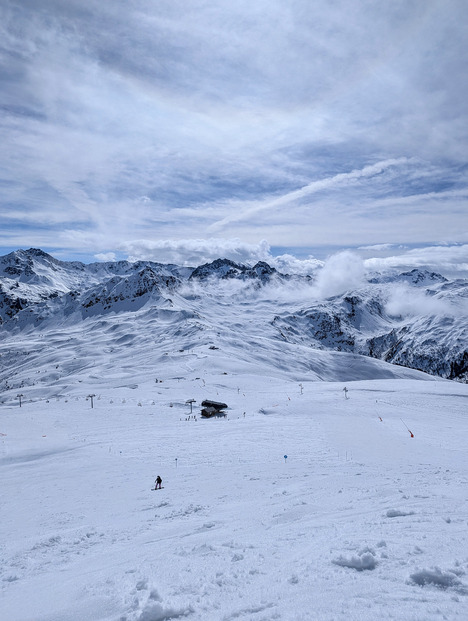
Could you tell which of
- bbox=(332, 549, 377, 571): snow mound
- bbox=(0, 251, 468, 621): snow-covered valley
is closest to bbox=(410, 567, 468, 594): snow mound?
bbox=(0, 251, 468, 621): snow-covered valley

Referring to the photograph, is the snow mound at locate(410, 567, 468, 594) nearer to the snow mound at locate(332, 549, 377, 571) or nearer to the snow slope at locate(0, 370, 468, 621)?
the snow slope at locate(0, 370, 468, 621)

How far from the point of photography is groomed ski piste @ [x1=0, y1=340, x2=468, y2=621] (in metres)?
7.93

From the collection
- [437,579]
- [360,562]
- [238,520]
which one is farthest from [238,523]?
[437,579]

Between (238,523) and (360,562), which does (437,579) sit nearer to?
(360,562)

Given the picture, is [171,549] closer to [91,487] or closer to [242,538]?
[242,538]

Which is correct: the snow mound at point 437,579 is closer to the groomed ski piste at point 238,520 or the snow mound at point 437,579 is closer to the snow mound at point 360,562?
the groomed ski piste at point 238,520

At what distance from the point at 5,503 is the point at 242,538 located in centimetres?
1546

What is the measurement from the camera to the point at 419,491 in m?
15.3

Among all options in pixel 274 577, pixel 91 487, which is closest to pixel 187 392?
pixel 91 487

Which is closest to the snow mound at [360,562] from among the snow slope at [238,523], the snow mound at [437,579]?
the snow slope at [238,523]

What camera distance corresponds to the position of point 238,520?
14.0 meters

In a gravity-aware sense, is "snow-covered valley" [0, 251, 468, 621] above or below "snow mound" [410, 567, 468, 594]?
below

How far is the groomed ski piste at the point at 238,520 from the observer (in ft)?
26.0

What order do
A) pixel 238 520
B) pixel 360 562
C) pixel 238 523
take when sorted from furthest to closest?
1. pixel 238 520
2. pixel 238 523
3. pixel 360 562
